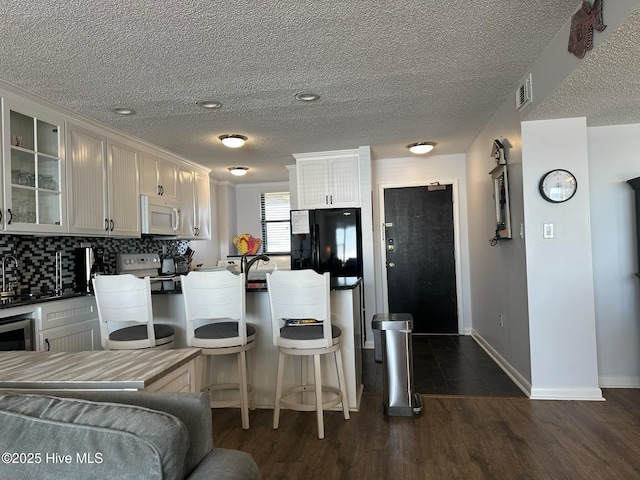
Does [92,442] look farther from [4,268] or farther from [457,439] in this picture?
[4,268]

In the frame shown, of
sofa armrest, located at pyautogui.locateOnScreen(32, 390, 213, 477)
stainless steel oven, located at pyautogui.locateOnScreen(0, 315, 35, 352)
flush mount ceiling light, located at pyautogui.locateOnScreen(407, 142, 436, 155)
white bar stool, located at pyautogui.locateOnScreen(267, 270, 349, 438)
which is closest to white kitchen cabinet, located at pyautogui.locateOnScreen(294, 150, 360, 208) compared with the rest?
flush mount ceiling light, located at pyautogui.locateOnScreen(407, 142, 436, 155)

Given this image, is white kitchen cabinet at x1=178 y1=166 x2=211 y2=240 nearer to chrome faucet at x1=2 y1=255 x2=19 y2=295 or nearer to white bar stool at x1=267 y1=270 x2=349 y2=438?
chrome faucet at x1=2 y1=255 x2=19 y2=295

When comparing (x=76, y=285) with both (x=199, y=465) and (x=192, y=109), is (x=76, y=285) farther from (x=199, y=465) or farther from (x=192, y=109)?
(x=199, y=465)

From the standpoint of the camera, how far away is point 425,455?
216cm

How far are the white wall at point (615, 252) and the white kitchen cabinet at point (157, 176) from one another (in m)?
4.02

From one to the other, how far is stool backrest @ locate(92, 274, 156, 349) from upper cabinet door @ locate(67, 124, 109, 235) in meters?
1.00

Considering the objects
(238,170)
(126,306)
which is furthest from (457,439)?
(238,170)

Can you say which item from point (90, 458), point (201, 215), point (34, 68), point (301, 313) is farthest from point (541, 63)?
point (201, 215)

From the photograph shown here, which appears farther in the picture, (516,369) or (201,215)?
(201,215)

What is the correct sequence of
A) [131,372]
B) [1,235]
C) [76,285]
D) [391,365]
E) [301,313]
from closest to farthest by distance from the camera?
[131,372], [301,313], [391,365], [1,235], [76,285]

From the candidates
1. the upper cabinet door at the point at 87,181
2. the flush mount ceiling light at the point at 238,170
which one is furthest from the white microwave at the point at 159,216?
the flush mount ceiling light at the point at 238,170

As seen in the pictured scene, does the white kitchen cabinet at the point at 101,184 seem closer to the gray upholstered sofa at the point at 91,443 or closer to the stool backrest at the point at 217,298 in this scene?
the stool backrest at the point at 217,298

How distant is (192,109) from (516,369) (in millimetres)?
3301

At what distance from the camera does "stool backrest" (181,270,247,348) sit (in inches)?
95.8
